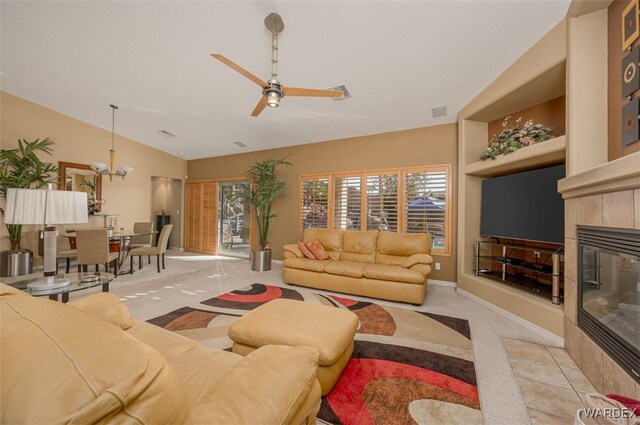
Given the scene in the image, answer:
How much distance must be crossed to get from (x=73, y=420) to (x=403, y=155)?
5181 millimetres

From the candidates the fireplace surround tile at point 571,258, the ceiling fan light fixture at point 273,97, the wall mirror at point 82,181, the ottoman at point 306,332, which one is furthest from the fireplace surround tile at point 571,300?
the wall mirror at point 82,181

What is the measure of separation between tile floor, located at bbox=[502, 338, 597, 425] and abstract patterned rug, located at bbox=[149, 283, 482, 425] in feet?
1.10

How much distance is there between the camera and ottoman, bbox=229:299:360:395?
1.76 metres

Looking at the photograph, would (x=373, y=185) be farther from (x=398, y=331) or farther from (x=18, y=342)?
(x=18, y=342)

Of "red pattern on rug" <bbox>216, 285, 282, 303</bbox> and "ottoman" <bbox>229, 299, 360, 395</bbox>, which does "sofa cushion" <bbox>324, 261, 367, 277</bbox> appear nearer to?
"red pattern on rug" <bbox>216, 285, 282, 303</bbox>

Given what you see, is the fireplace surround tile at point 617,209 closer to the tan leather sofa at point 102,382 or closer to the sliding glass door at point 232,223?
the tan leather sofa at point 102,382

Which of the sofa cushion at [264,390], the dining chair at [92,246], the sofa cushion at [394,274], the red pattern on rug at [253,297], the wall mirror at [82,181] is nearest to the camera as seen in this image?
the sofa cushion at [264,390]

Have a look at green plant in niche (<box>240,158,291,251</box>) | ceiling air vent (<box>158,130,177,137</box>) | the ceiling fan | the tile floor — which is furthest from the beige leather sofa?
ceiling air vent (<box>158,130,177,137</box>)

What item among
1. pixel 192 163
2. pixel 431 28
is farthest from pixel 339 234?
pixel 192 163

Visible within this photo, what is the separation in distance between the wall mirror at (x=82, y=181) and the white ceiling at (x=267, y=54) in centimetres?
133

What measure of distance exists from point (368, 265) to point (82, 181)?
6.61m

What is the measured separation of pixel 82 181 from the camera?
5.98 meters

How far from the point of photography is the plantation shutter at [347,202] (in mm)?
5391

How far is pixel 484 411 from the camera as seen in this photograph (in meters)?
1.72
